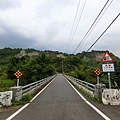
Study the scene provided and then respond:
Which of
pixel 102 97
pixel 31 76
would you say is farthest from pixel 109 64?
pixel 31 76

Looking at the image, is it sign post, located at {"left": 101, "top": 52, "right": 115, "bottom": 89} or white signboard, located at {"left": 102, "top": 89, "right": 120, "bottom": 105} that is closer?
white signboard, located at {"left": 102, "top": 89, "right": 120, "bottom": 105}

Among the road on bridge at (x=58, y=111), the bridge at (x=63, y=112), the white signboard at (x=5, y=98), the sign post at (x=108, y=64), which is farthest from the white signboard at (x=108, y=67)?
the white signboard at (x=5, y=98)

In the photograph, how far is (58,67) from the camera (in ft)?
428

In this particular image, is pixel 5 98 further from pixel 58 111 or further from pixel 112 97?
pixel 112 97

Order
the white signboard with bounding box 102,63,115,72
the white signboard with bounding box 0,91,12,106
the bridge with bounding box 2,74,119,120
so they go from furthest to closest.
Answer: the white signboard with bounding box 102,63,115,72
the white signboard with bounding box 0,91,12,106
the bridge with bounding box 2,74,119,120

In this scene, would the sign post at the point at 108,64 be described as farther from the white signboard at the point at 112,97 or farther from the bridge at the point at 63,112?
the bridge at the point at 63,112

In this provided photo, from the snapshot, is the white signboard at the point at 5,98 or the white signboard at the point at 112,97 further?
the white signboard at the point at 112,97

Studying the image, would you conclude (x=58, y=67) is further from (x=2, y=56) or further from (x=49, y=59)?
(x=49, y=59)

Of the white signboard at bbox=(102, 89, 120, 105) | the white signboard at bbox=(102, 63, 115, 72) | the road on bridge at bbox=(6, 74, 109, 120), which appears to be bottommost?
the road on bridge at bbox=(6, 74, 109, 120)

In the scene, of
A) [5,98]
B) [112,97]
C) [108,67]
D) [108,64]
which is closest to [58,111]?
[5,98]

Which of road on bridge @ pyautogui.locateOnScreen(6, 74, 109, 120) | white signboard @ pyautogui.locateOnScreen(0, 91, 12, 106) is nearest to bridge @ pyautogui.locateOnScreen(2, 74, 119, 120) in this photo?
road on bridge @ pyautogui.locateOnScreen(6, 74, 109, 120)

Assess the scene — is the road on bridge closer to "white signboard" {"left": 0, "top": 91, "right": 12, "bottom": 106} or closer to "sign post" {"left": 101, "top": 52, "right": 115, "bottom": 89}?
"white signboard" {"left": 0, "top": 91, "right": 12, "bottom": 106}

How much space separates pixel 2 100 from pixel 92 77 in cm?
2947

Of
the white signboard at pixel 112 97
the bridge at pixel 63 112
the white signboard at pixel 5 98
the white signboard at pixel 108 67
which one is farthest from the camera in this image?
the white signboard at pixel 108 67
